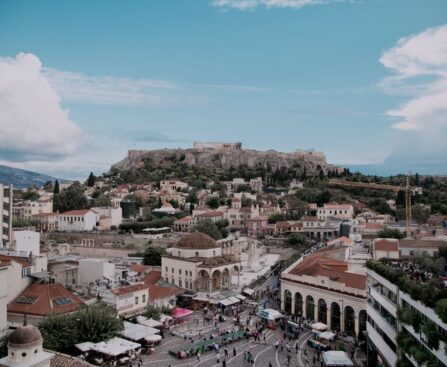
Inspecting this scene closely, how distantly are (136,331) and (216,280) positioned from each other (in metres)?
15.4

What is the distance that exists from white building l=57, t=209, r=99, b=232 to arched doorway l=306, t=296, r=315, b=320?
197 feet

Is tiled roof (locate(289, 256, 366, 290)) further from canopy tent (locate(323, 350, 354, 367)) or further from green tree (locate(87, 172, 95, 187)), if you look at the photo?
green tree (locate(87, 172, 95, 187))

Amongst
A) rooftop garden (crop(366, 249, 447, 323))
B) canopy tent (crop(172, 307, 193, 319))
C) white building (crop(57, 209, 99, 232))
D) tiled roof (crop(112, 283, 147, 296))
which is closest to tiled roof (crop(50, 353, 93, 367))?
tiled roof (crop(112, 283, 147, 296))

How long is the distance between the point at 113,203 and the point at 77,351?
81.3m

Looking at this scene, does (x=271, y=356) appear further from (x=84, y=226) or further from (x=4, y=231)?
(x=84, y=226)

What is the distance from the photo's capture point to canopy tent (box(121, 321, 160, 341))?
93.3ft

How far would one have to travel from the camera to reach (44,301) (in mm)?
29609

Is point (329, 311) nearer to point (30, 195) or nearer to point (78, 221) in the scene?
point (78, 221)

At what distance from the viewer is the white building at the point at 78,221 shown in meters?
88.5

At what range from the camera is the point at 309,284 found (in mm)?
35031

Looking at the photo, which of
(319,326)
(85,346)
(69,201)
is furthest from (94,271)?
(69,201)

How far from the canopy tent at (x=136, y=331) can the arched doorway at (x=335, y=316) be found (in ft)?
36.3

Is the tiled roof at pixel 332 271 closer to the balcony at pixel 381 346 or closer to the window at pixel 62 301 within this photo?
the balcony at pixel 381 346

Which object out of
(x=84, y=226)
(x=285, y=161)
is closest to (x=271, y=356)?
(x=84, y=226)
